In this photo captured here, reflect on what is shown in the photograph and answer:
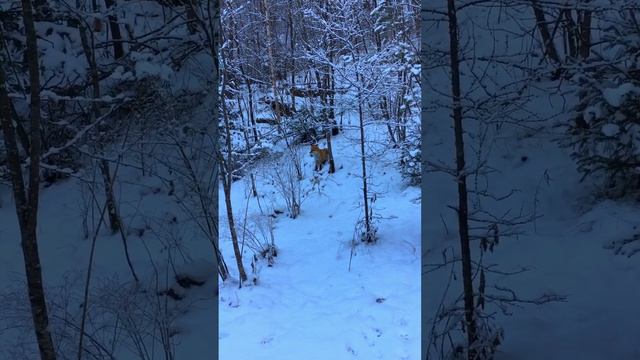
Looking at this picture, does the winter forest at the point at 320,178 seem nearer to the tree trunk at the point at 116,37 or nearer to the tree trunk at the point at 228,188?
the tree trunk at the point at 228,188

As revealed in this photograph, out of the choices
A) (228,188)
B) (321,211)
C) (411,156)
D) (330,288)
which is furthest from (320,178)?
(330,288)

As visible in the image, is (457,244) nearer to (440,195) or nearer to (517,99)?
(440,195)

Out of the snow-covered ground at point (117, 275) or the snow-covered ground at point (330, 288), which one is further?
the snow-covered ground at point (330, 288)

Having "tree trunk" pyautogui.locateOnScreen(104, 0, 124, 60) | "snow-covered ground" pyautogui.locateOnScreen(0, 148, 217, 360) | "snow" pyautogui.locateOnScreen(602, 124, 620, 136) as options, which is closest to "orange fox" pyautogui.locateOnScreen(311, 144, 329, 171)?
"snow-covered ground" pyautogui.locateOnScreen(0, 148, 217, 360)

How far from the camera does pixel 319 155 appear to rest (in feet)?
10.5

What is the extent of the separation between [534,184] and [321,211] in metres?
1.07

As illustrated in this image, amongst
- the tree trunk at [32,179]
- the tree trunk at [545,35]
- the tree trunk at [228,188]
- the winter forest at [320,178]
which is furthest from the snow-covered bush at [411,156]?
the tree trunk at [32,179]

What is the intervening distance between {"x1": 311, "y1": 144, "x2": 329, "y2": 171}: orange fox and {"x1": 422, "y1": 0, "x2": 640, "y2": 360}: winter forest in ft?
3.19

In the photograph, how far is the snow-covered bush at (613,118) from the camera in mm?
1763

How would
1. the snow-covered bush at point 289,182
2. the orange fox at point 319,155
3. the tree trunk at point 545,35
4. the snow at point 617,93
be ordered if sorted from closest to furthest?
1. the snow at point 617,93
2. the tree trunk at point 545,35
3. the snow-covered bush at point 289,182
4. the orange fox at point 319,155

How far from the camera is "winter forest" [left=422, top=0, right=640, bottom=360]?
179 centimetres

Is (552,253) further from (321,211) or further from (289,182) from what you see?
(289,182)

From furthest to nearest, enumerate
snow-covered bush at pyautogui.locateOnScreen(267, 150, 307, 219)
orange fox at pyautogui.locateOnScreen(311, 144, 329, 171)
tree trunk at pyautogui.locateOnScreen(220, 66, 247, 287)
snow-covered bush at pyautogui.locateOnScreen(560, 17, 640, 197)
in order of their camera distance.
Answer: orange fox at pyautogui.locateOnScreen(311, 144, 329, 171) → snow-covered bush at pyautogui.locateOnScreen(267, 150, 307, 219) → tree trunk at pyautogui.locateOnScreen(220, 66, 247, 287) → snow-covered bush at pyautogui.locateOnScreen(560, 17, 640, 197)

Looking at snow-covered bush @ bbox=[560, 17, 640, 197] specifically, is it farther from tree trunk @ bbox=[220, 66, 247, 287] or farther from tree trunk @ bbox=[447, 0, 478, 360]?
tree trunk @ bbox=[220, 66, 247, 287]
